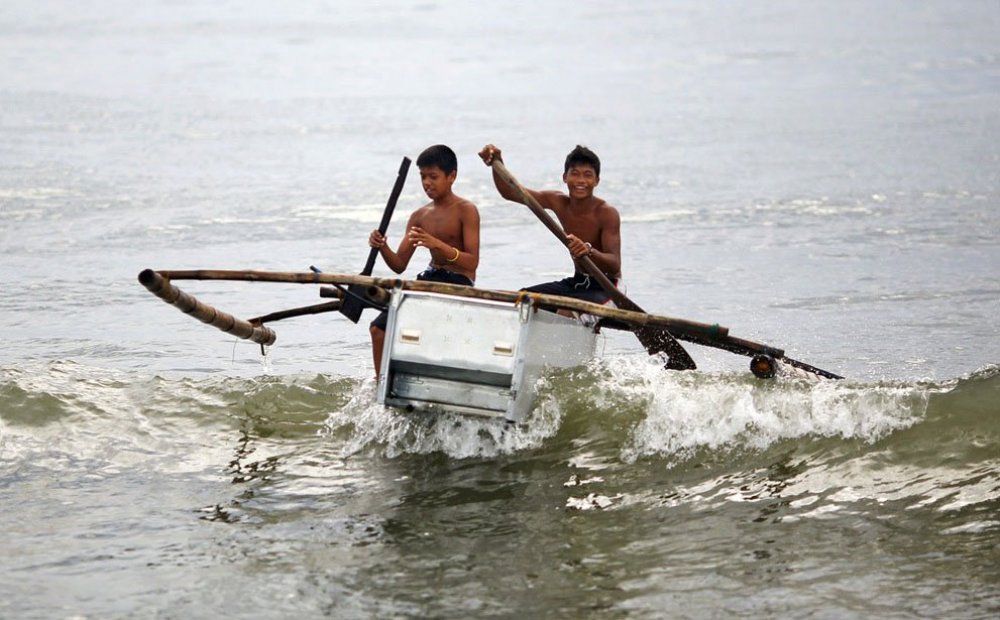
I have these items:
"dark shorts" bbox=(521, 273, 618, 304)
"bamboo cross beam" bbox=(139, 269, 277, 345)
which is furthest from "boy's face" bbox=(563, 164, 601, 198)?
"bamboo cross beam" bbox=(139, 269, 277, 345)

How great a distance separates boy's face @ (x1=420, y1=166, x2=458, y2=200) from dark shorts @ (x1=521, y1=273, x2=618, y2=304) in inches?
32.5

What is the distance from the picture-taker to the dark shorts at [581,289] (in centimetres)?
830

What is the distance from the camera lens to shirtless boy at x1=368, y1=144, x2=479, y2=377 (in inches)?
306

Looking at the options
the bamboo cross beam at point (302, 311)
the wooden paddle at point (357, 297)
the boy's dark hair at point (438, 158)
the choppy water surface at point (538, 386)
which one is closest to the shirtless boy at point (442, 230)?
the boy's dark hair at point (438, 158)

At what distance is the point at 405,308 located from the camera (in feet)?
23.0

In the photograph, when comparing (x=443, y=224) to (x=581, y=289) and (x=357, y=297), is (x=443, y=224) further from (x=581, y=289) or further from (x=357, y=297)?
(x=581, y=289)

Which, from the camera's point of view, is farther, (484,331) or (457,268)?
(457,268)

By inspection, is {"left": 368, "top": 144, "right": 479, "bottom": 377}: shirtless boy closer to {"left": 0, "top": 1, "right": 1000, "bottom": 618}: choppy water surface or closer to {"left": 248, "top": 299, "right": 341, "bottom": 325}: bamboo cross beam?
{"left": 248, "top": 299, "right": 341, "bottom": 325}: bamboo cross beam

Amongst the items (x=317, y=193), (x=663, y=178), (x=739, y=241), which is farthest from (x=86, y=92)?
(x=739, y=241)

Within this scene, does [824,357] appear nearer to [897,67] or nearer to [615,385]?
[615,385]

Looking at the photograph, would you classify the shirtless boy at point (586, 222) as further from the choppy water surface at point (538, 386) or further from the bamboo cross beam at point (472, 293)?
the bamboo cross beam at point (472, 293)

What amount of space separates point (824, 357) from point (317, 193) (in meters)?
8.23

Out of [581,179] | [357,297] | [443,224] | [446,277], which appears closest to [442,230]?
[443,224]

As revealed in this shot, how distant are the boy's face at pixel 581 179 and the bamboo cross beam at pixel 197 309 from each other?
1.90 m
